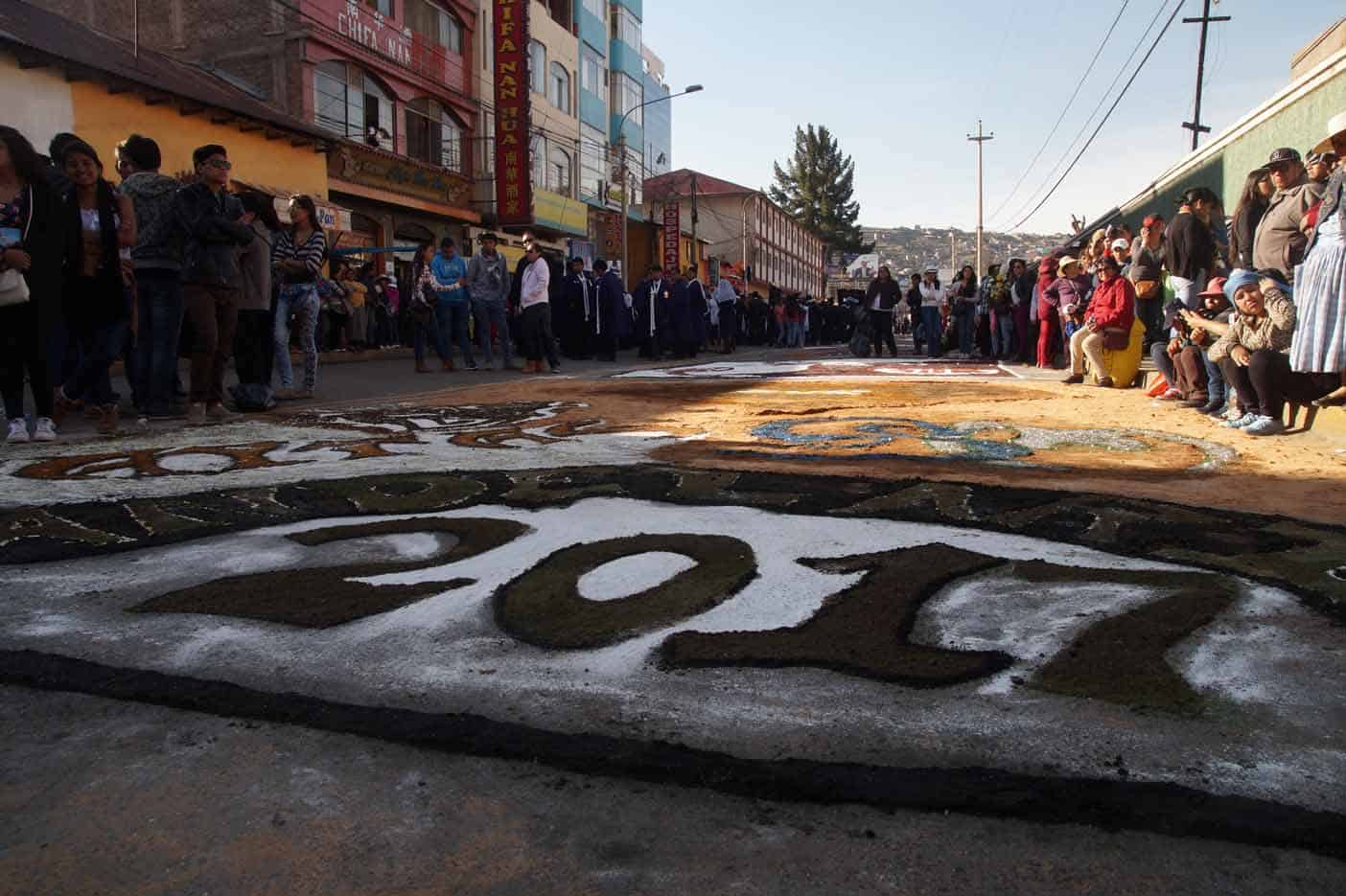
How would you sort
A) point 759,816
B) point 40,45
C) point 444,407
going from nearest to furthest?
point 759,816, point 444,407, point 40,45

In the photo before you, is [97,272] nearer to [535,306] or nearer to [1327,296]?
[535,306]

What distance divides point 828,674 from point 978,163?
2687 inches

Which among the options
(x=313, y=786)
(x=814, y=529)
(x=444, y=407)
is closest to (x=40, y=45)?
(x=444, y=407)

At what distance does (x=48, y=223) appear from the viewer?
5.12 m

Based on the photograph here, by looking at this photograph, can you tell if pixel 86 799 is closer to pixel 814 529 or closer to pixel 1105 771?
pixel 1105 771

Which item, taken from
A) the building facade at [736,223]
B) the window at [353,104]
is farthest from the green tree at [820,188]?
the window at [353,104]

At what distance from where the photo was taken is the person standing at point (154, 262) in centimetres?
585

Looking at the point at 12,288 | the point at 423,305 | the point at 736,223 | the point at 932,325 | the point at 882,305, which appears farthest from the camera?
the point at 736,223

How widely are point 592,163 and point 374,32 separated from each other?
13.4 m

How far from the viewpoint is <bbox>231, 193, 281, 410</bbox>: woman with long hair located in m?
6.80

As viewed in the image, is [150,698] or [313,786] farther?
[150,698]

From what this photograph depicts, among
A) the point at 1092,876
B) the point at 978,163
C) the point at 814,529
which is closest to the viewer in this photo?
the point at 1092,876

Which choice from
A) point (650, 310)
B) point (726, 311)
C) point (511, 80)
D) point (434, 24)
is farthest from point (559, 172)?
point (650, 310)

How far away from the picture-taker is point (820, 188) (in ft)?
289
